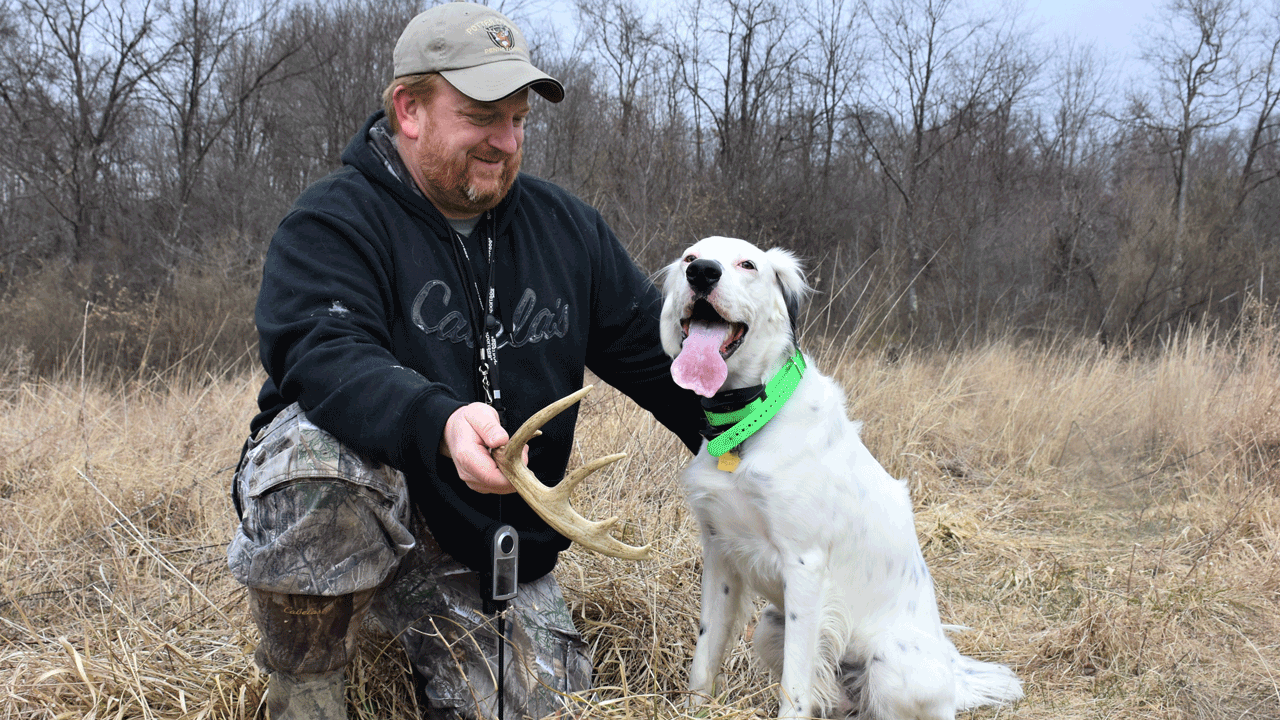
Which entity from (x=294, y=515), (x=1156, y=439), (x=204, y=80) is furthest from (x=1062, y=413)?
(x=204, y=80)

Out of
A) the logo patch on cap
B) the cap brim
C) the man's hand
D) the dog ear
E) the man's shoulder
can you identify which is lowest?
the man's hand

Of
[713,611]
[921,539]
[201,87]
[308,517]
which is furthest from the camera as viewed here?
[201,87]

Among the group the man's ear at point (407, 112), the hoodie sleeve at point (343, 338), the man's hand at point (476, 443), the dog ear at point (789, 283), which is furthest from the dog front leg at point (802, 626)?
the man's ear at point (407, 112)

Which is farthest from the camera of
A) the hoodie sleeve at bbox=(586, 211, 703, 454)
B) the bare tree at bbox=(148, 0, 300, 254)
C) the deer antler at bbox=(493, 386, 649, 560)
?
the bare tree at bbox=(148, 0, 300, 254)

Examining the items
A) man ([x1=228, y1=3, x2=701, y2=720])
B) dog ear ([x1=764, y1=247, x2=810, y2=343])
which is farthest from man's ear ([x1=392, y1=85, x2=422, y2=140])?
dog ear ([x1=764, y1=247, x2=810, y2=343])

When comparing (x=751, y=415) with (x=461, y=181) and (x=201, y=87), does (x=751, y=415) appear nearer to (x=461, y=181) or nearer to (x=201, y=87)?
(x=461, y=181)

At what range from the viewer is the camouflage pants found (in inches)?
72.0

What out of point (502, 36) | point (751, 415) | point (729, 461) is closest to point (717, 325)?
point (751, 415)

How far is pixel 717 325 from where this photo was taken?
218 centimetres

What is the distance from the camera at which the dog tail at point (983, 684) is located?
2354mm

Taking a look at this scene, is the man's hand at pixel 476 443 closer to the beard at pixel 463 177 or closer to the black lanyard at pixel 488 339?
the black lanyard at pixel 488 339

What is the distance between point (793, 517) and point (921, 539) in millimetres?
2025

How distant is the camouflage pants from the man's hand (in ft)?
1.17

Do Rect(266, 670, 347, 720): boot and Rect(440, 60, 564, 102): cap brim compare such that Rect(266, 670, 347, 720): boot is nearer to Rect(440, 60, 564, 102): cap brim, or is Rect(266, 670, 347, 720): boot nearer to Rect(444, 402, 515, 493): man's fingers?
Rect(444, 402, 515, 493): man's fingers
